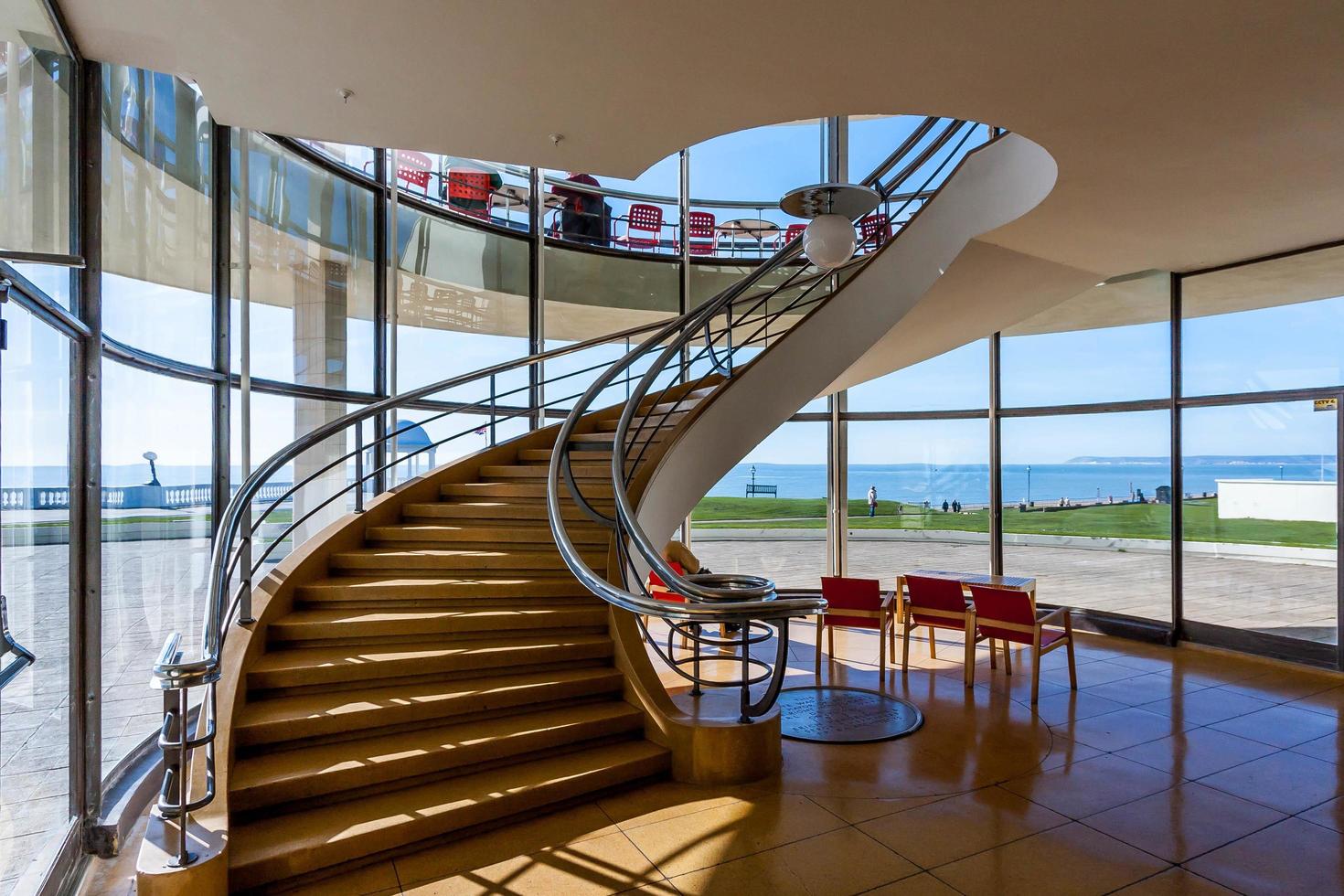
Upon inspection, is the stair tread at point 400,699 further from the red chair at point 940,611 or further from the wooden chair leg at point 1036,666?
the wooden chair leg at point 1036,666

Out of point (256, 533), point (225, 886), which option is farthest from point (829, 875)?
point (256, 533)

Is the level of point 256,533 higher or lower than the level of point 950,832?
higher

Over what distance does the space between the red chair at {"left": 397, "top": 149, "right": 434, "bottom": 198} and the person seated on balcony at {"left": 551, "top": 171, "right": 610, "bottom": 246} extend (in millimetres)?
1350

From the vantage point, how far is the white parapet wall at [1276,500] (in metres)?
6.53

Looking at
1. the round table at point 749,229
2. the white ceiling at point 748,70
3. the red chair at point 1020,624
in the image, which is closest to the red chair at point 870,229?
the round table at point 749,229

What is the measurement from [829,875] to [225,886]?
7.24 feet

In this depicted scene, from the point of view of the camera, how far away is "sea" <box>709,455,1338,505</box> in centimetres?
695

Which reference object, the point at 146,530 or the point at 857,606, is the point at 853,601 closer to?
the point at 857,606

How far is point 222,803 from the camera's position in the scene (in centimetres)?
289

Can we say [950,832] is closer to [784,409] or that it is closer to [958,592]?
[958,592]

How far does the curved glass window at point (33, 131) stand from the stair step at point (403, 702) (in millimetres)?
2126

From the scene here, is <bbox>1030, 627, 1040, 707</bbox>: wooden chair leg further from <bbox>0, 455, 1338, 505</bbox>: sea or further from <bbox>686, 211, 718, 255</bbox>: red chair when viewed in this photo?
Answer: <bbox>686, 211, 718, 255</bbox>: red chair

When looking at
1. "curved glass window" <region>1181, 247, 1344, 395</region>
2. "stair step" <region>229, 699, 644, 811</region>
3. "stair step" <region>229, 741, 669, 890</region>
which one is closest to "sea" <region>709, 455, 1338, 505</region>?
"curved glass window" <region>1181, 247, 1344, 395</region>

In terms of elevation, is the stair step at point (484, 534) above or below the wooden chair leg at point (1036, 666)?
above
